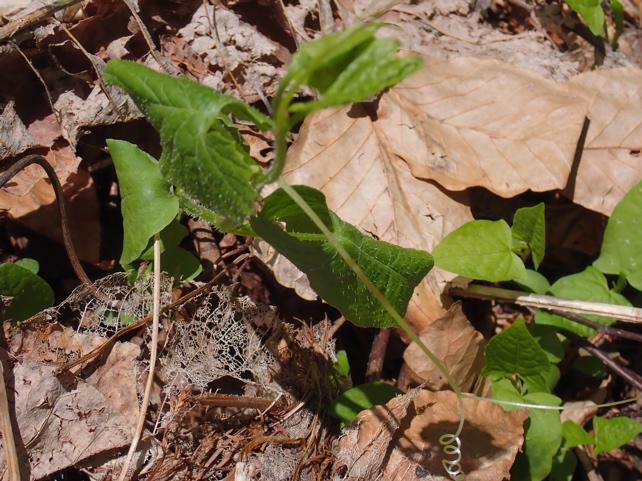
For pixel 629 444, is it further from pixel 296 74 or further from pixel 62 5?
pixel 62 5

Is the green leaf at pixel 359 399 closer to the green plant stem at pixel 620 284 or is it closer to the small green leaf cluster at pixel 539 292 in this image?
the small green leaf cluster at pixel 539 292

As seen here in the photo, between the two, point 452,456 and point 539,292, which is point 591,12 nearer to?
point 539,292

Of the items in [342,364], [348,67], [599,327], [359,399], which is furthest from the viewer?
[599,327]

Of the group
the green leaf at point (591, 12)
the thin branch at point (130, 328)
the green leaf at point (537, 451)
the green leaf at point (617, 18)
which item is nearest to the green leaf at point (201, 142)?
the thin branch at point (130, 328)

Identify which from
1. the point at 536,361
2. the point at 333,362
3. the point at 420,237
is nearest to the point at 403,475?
the point at 333,362

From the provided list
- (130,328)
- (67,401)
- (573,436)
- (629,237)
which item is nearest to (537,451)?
(573,436)
